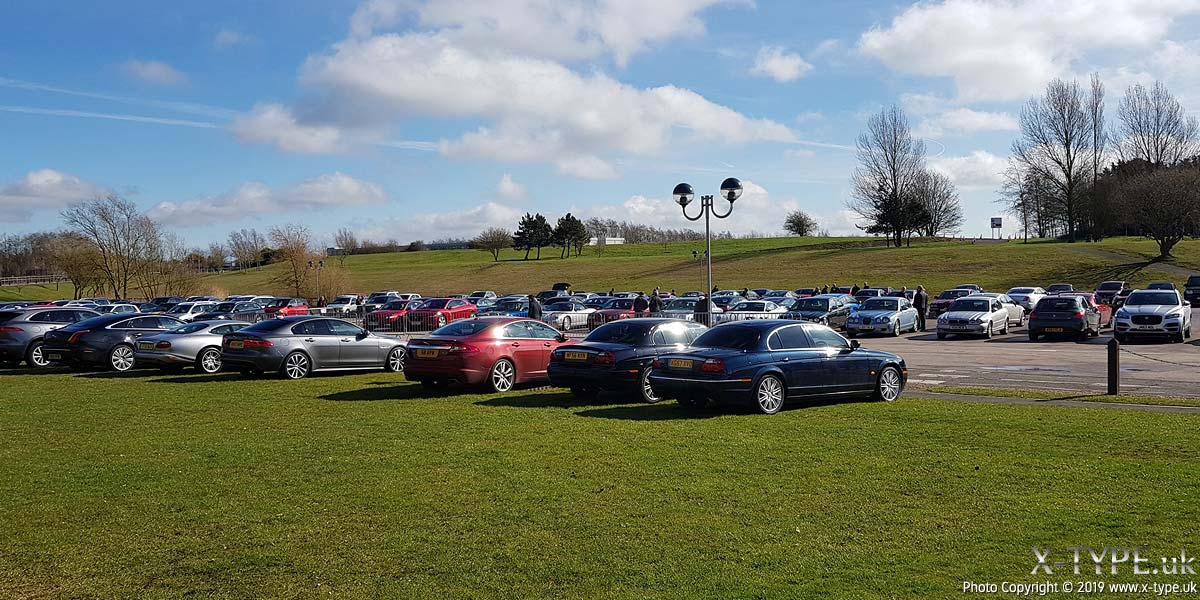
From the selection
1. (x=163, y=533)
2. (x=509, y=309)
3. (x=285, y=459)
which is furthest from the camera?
(x=509, y=309)

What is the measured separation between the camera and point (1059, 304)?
30.8 m

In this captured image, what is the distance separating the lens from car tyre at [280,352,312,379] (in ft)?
63.9

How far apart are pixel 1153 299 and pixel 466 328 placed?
23.5 metres

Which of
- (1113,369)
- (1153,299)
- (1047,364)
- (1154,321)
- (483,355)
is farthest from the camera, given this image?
(1153,299)

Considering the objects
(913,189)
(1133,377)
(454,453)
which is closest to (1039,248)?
(913,189)

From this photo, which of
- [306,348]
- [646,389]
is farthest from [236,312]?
[646,389]

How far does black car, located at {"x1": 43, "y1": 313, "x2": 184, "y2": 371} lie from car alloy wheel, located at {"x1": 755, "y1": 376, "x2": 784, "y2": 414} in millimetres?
15391

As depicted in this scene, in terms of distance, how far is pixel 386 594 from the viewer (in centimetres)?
560

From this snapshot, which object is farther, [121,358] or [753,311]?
[753,311]

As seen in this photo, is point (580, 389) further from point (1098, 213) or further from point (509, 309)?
point (1098, 213)

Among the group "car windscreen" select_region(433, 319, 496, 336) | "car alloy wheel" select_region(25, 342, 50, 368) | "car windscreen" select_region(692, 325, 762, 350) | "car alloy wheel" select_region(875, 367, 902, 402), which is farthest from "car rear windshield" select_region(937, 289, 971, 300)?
"car alloy wheel" select_region(25, 342, 50, 368)

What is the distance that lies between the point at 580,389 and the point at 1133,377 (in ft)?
35.6

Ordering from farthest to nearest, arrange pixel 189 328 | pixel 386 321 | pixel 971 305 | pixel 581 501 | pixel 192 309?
pixel 192 309, pixel 386 321, pixel 971 305, pixel 189 328, pixel 581 501

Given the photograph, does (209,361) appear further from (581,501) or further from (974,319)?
(974,319)
